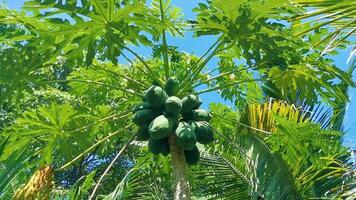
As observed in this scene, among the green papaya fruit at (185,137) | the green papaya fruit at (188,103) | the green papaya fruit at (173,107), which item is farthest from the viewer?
the green papaya fruit at (188,103)

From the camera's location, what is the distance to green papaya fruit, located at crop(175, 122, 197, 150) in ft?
12.4

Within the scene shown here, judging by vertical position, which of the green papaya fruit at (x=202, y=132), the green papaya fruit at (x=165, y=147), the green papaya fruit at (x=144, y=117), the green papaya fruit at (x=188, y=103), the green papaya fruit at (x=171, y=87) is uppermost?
the green papaya fruit at (x=171, y=87)

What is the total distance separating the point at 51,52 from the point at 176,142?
90 centimetres

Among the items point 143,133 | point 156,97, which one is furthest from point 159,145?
point 156,97

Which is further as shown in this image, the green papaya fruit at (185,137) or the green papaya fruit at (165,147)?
the green papaya fruit at (165,147)

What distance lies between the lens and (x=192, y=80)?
164 inches

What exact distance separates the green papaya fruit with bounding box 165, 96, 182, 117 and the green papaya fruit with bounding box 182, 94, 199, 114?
0.11m

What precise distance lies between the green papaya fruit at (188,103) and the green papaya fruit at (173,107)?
0.11 m

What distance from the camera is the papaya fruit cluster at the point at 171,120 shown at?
3803mm

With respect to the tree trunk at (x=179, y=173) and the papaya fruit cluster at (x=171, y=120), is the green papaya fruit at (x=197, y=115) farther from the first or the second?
the tree trunk at (x=179, y=173)

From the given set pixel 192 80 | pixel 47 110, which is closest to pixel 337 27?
pixel 192 80

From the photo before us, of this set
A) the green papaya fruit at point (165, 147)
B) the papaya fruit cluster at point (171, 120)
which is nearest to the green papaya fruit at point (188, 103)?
the papaya fruit cluster at point (171, 120)

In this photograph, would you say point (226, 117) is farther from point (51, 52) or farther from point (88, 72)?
point (51, 52)

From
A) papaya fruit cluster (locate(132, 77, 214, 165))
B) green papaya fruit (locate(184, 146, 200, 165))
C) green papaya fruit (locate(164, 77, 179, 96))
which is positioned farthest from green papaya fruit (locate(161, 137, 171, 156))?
green papaya fruit (locate(164, 77, 179, 96))
